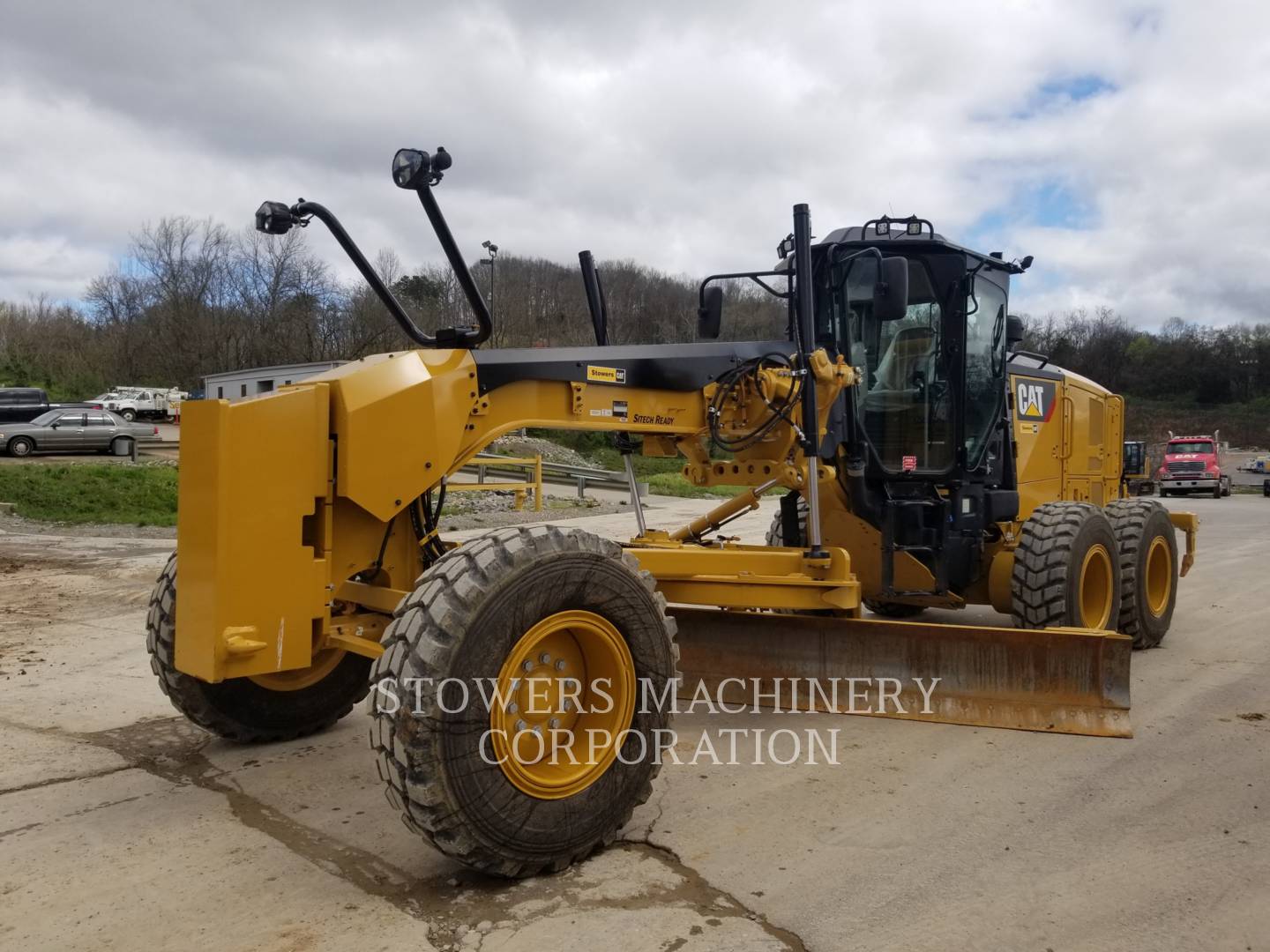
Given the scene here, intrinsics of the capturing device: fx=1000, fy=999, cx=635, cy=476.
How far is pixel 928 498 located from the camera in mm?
6672

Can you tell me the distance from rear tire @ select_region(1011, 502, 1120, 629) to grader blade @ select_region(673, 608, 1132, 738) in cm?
78

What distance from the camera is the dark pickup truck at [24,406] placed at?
32125 millimetres

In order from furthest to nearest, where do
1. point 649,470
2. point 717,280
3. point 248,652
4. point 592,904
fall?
point 649,470 < point 717,280 < point 248,652 < point 592,904

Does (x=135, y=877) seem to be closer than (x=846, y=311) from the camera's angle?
Yes

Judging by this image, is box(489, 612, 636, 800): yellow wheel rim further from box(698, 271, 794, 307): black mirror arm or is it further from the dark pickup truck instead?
the dark pickup truck

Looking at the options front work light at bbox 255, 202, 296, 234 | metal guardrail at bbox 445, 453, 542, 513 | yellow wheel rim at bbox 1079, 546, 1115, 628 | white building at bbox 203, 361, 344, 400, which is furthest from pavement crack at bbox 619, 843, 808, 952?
white building at bbox 203, 361, 344, 400

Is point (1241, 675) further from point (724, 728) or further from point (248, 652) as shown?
point (248, 652)

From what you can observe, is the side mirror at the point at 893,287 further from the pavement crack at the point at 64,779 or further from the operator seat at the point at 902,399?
the pavement crack at the point at 64,779

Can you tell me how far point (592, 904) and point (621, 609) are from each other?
1055mm

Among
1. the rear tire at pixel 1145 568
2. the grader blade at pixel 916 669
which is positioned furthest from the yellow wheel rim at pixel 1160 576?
the grader blade at pixel 916 669

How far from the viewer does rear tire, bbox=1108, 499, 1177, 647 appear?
7.43m

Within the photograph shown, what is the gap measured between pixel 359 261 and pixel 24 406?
34445 mm

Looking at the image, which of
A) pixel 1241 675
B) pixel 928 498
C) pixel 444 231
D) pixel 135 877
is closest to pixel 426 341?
pixel 444 231

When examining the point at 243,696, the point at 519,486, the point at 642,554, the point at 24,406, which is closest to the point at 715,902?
the point at 642,554
